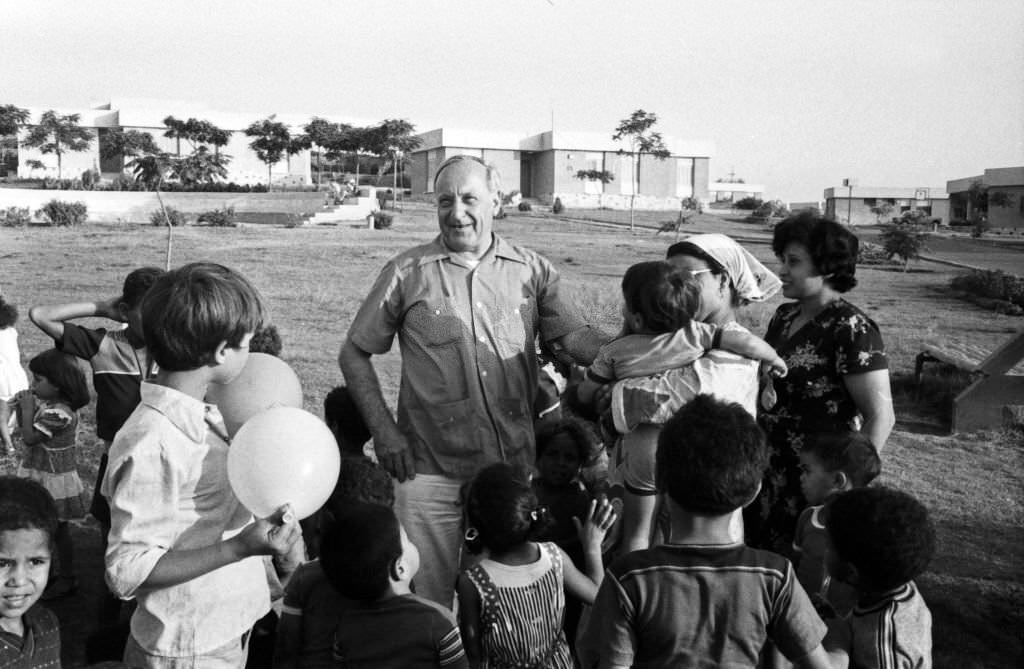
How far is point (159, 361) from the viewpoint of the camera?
6.08 ft

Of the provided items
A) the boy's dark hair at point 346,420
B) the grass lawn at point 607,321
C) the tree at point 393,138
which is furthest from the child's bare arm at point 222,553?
the tree at point 393,138

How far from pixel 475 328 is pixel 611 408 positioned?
54cm

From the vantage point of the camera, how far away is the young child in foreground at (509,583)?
2.37 meters

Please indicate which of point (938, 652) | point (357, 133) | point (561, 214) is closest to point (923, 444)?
point (938, 652)

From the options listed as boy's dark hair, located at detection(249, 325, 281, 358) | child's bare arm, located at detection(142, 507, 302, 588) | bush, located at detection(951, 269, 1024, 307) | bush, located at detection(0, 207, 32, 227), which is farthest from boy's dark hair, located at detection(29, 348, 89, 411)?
bush, located at detection(0, 207, 32, 227)

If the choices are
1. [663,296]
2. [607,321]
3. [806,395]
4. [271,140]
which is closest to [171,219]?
[607,321]

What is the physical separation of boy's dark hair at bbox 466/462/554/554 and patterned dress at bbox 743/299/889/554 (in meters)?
1.03

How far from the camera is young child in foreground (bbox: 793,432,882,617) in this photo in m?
2.67

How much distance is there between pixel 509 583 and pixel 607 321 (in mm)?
8450

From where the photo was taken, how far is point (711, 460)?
6.16ft

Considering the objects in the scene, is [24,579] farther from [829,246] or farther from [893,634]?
[829,246]

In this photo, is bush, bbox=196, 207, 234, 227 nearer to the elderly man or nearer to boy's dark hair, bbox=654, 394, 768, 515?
the elderly man

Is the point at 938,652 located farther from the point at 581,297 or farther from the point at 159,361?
the point at 581,297

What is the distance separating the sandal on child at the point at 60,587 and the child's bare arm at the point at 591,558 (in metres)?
2.68
